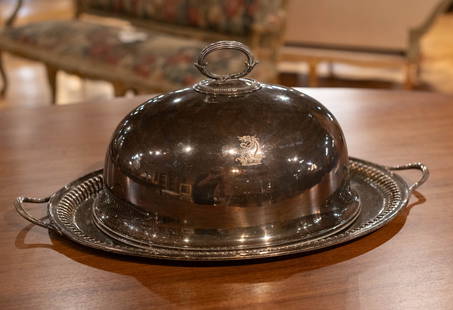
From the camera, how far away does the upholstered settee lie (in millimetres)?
2133

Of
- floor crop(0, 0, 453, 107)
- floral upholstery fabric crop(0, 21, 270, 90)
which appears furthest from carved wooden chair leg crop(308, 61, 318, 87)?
floral upholstery fabric crop(0, 21, 270, 90)

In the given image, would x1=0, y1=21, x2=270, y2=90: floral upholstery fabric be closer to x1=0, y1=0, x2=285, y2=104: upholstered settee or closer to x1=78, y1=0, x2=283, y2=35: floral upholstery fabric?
x1=0, y1=0, x2=285, y2=104: upholstered settee

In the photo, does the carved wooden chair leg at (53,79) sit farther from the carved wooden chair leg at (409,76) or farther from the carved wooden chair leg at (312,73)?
the carved wooden chair leg at (409,76)

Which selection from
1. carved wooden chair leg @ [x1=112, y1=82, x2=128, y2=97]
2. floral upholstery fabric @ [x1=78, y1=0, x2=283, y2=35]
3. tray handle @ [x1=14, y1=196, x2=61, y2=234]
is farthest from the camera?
floral upholstery fabric @ [x1=78, y1=0, x2=283, y2=35]

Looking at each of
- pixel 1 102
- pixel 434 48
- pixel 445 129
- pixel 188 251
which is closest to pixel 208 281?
pixel 188 251

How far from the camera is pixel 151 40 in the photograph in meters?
2.31

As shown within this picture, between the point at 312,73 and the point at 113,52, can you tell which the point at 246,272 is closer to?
the point at 113,52

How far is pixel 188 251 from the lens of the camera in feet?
2.15

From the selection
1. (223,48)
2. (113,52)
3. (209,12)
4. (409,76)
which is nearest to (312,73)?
(409,76)

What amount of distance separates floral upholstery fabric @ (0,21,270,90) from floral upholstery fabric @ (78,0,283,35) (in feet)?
0.44

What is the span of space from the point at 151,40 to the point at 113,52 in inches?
4.8

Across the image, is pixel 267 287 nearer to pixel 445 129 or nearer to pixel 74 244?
pixel 74 244

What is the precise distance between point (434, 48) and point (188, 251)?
321cm

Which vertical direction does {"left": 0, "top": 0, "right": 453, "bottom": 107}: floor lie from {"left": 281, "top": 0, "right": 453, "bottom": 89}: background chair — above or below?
below
